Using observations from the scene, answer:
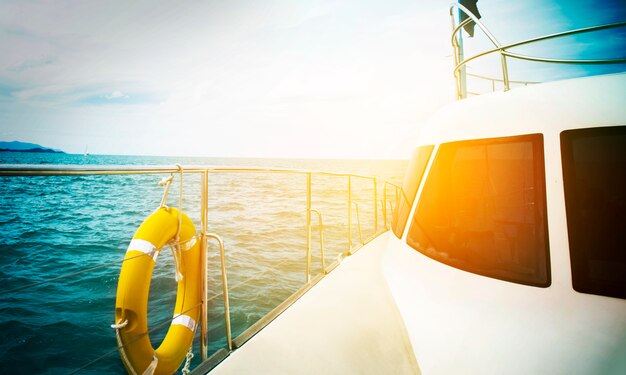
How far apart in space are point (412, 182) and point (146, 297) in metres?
1.91

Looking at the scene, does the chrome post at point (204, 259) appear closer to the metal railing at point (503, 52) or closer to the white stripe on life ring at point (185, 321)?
the white stripe on life ring at point (185, 321)

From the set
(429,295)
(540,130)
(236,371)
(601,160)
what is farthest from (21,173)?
(601,160)

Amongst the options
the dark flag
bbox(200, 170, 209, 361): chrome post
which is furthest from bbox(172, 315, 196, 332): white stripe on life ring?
the dark flag

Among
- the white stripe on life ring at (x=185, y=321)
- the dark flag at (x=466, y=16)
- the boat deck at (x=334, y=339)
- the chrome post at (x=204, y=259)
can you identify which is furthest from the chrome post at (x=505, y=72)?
the white stripe on life ring at (x=185, y=321)

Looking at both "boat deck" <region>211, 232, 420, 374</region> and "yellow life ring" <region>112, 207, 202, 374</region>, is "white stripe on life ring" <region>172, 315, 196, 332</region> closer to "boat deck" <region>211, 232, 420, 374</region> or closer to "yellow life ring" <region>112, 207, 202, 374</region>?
"yellow life ring" <region>112, 207, 202, 374</region>

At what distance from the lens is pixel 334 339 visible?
→ 1727 millimetres

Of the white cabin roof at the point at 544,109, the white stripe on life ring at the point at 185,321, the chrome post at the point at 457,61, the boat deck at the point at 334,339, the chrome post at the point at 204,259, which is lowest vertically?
the boat deck at the point at 334,339

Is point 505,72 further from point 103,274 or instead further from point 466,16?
point 103,274

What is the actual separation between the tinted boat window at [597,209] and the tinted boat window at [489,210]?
10cm

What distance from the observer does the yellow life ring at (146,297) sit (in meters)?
1.53

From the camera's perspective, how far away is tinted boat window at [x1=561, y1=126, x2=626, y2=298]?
3.64 ft

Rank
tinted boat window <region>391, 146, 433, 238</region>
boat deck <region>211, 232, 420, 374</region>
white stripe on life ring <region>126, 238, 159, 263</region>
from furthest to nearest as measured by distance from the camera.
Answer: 1. tinted boat window <region>391, 146, 433, 238</region>
2. white stripe on life ring <region>126, 238, 159, 263</region>
3. boat deck <region>211, 232, 420, 374</region>

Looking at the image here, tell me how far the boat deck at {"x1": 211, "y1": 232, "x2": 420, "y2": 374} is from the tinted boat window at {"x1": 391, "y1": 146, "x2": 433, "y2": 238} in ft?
2.04

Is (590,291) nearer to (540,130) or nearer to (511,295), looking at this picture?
(511,295)
